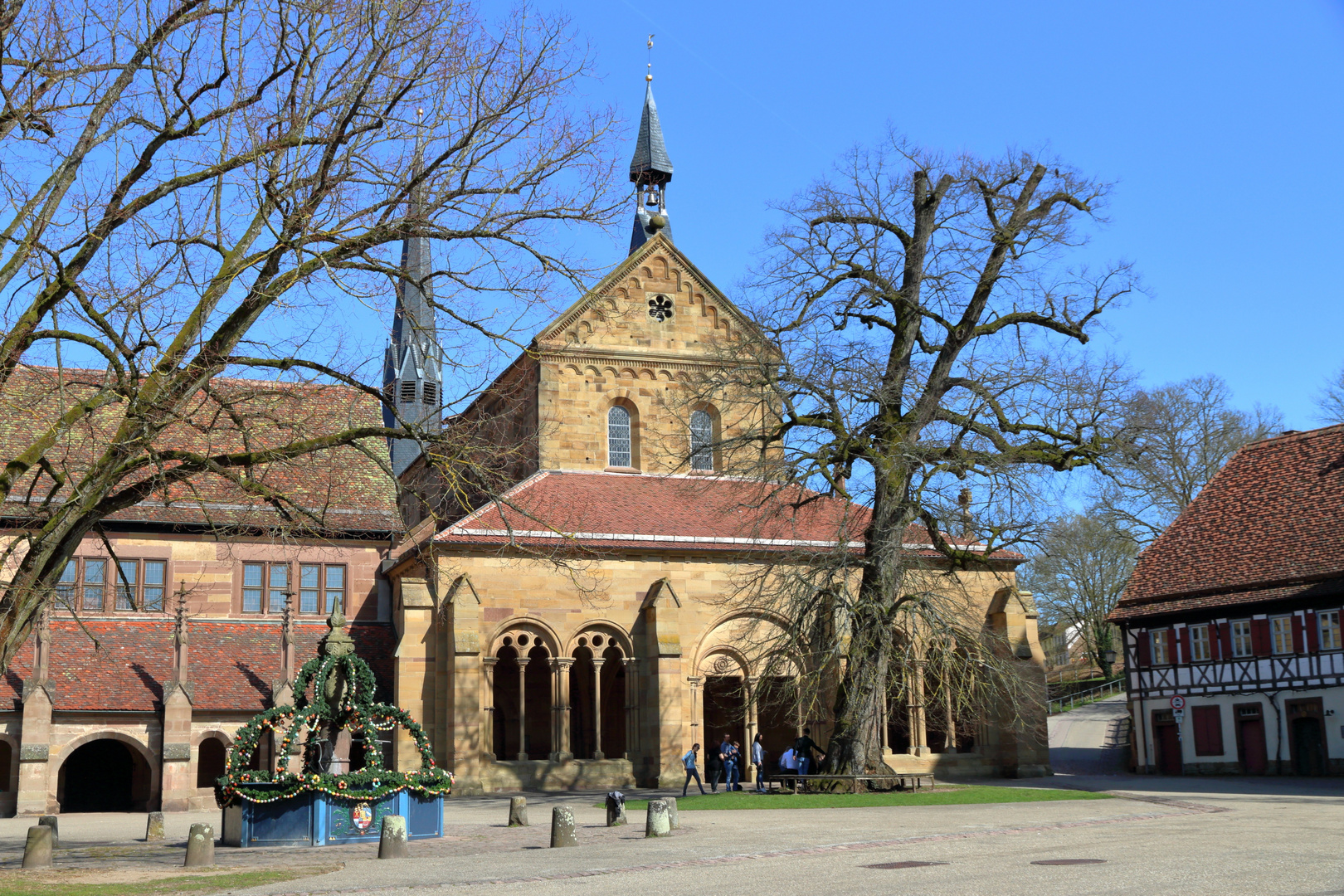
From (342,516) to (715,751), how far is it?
11859 millimetres

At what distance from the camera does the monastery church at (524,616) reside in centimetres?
3044

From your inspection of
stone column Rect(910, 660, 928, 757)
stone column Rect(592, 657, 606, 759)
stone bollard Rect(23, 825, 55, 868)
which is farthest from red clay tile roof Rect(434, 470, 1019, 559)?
stone bollard Rect(23, 825, 55, 868)

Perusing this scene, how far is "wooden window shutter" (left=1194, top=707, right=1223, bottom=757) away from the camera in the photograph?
3612cm

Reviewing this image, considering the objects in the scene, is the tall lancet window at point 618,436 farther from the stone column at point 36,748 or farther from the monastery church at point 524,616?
the stone column at point 36,748

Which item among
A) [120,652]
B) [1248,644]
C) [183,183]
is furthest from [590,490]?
[183,183]

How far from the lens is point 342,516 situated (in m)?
36.1

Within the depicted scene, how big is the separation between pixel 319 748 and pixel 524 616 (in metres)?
11.7

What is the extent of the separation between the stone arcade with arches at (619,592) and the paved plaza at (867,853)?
21.5 feet

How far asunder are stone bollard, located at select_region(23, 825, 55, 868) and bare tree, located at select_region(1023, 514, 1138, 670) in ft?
142

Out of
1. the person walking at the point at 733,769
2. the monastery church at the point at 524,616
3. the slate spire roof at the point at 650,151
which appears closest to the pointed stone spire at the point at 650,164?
the slate spire roof at the point at 650,151

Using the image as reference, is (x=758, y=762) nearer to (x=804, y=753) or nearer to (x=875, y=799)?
(x=804, y=753)

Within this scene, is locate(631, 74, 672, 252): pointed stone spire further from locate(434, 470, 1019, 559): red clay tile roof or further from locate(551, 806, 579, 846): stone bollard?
locate(551, 806, 579, 846): stone bollard

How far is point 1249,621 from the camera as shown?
1411 inches

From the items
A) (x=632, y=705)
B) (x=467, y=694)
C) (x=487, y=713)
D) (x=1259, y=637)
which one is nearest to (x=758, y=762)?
(x=632, y=705)
